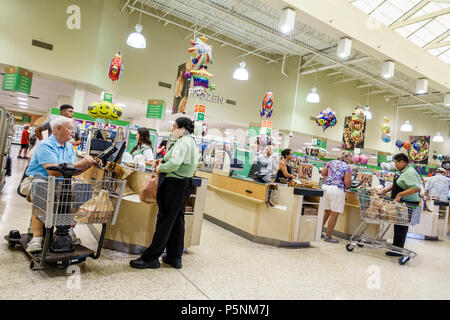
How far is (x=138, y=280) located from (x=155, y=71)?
34.5ft

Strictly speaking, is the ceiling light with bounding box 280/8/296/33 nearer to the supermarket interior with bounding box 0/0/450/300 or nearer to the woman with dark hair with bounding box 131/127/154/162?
the supermarket interior with bounding box 0/0/450/300

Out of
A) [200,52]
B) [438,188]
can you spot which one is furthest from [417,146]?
[200,52]

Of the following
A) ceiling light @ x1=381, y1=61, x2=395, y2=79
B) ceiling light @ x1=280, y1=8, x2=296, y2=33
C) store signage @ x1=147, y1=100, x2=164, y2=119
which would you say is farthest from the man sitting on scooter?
ceiling light @ x1=381, y1=61, x2=395, y2=79

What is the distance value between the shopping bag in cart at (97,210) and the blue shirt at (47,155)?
0.51 m

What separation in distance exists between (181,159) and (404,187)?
3.71 metres

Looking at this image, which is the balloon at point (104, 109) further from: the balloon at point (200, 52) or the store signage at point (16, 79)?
the store signage at point (16, 79)

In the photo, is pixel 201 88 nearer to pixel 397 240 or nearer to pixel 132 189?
pixel 132 189

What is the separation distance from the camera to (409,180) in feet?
15.3

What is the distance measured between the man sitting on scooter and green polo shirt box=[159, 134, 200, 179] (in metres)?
0.67

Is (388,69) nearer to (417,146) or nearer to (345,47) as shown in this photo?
(345,47)

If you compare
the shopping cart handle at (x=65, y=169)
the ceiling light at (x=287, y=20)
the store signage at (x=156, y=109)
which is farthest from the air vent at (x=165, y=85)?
the shopping cart handle at (x=65, y=169)

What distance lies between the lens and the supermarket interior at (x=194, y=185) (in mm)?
2771

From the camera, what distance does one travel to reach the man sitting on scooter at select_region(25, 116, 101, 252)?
274 centimetres
